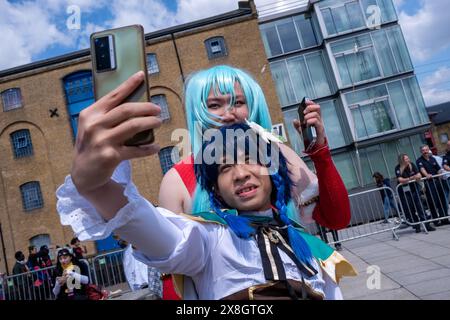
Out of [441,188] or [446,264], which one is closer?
[446,264]

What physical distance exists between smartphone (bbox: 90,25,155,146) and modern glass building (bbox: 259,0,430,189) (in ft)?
62.6

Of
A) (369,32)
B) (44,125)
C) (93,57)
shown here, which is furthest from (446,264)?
(44,125)

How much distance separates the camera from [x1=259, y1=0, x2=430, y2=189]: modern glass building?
19.7 metres

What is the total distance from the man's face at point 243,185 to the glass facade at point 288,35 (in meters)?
20.0

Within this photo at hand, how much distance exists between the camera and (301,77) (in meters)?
20.6

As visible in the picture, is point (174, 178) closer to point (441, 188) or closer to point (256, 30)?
point (441, 188)

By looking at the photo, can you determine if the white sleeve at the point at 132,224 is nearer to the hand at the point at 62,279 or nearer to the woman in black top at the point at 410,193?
the hand at the point at 62,279

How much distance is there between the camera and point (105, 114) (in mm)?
672

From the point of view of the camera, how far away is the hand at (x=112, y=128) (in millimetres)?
660

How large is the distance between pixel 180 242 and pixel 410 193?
314 inches

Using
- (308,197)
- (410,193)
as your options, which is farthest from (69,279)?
(410,193)

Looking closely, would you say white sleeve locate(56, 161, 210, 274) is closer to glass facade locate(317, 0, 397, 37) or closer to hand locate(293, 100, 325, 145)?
hand locate(293, 100, 325, 145)

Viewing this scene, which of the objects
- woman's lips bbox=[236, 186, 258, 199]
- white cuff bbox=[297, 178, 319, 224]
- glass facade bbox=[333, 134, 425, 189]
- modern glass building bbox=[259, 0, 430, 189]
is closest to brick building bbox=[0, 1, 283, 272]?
modern glass building bbox=[259, 0, 430, 189]
